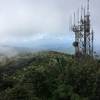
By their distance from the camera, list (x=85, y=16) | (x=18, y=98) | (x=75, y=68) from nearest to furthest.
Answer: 1. (x=18, y=98)
2. (x=75, y=68)
3. (x=85, y=16)

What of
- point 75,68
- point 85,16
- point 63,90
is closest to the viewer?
point 63,90

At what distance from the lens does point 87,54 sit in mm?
84562

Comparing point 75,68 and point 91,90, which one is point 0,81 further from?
point 91,90

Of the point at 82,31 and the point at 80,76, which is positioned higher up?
the point at 82,31

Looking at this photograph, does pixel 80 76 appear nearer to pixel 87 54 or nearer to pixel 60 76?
pixel 60 76

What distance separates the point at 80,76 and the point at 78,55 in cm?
2140

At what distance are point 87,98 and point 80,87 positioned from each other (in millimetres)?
4385

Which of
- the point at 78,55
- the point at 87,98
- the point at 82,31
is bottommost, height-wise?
the point at 87,98

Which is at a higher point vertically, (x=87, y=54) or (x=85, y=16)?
(x=85, y=16)

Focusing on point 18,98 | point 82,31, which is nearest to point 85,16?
point 82,31

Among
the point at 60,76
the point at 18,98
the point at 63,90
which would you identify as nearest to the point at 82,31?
the point at 60,76

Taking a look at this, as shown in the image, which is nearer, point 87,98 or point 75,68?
point 87,98

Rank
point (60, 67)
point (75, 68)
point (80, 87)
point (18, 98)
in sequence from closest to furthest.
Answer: point (18, 98), point (80, 87), point (75, 68), point (60, 67)

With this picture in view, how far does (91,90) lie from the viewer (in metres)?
61.8
